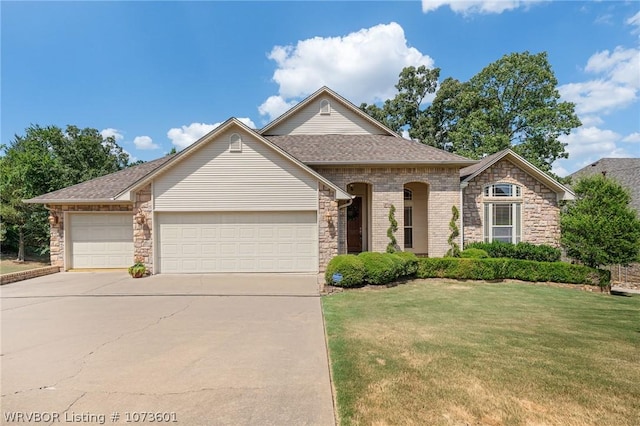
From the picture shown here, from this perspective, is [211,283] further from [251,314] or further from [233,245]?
[251,314]

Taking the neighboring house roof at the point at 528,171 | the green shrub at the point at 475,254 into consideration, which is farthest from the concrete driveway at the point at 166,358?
the neighboring house roof at the point at 528,171

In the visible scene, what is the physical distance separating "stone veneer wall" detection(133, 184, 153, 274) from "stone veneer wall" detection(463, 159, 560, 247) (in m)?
13.0

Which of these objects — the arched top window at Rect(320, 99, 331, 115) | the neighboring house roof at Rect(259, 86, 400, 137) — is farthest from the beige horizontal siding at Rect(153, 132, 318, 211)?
the arched top window at Rect(320, 99, 331, 115)

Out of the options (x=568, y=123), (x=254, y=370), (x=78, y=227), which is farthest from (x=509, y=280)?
(x=568, y=123)

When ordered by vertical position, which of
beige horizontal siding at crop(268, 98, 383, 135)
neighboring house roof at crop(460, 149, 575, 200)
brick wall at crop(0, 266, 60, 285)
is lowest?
brick wall at crop(0, 266, 60, 285)

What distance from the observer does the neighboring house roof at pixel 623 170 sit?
76.6 ft

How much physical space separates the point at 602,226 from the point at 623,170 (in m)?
23.3

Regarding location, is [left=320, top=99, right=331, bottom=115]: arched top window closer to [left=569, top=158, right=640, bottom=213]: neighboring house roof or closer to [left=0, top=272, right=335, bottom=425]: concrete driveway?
[left=0, top=272, right=335, bottom=425]: concrete driveway

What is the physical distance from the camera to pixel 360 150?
13406 mm

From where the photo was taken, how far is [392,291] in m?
8.92

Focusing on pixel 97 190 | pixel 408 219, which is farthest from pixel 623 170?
A: pixel 97 190

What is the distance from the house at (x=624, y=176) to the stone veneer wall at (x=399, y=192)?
365 inches

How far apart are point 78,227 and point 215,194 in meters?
6.22

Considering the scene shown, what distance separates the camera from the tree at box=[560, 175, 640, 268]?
406 inches
